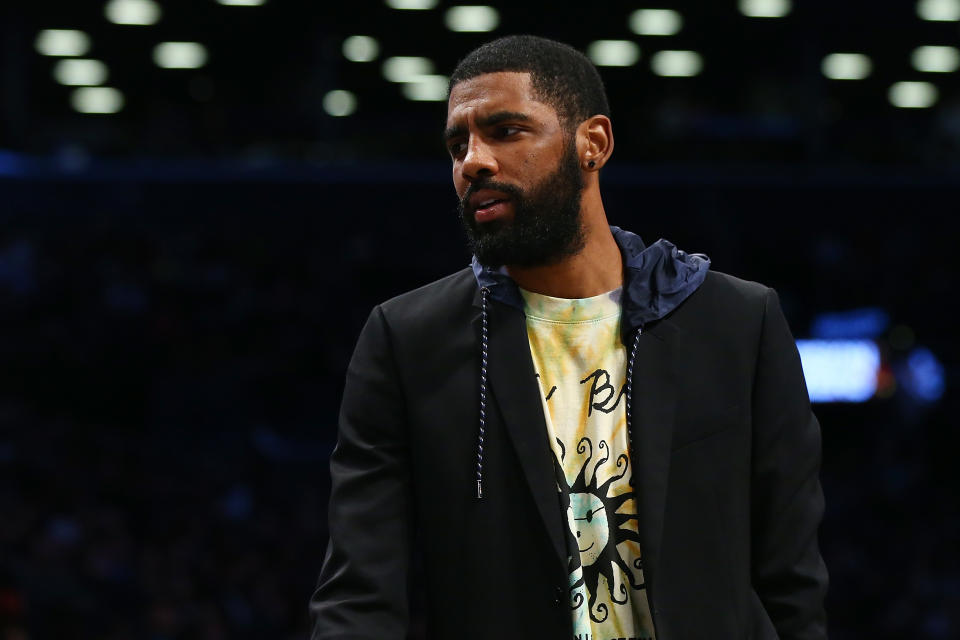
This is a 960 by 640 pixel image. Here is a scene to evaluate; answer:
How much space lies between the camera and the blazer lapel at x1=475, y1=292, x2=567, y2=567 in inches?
78.7

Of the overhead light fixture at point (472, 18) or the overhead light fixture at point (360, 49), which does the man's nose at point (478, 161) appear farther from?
the overhead light fixture at point (360, 49)

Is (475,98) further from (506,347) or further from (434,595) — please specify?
(434,595)

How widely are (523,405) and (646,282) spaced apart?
1.01 ft

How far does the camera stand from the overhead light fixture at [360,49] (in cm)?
1407

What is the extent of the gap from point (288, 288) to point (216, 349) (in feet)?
3.85

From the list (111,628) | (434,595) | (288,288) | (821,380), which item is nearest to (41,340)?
(288,288)

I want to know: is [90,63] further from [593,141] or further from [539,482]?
[539,482]

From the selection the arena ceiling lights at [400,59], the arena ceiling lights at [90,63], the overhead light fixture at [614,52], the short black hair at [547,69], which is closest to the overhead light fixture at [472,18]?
the arena ceiling lights at [400,59]

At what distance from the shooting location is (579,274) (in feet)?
7.06

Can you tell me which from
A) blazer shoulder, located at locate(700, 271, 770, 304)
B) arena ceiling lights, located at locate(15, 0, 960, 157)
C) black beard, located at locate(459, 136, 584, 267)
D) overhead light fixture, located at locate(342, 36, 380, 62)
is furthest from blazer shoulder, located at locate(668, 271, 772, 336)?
overhead light fixture, located at locate(342, 36, 380, 62)

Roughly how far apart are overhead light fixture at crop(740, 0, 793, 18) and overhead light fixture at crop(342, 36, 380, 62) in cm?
400

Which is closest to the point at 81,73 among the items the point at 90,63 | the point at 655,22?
the point at 90,63

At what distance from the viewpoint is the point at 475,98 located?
207 centimetres

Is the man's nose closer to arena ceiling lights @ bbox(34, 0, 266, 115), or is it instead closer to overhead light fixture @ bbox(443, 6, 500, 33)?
overhead light fixture @ bbox(443, 6, 500, 33)
